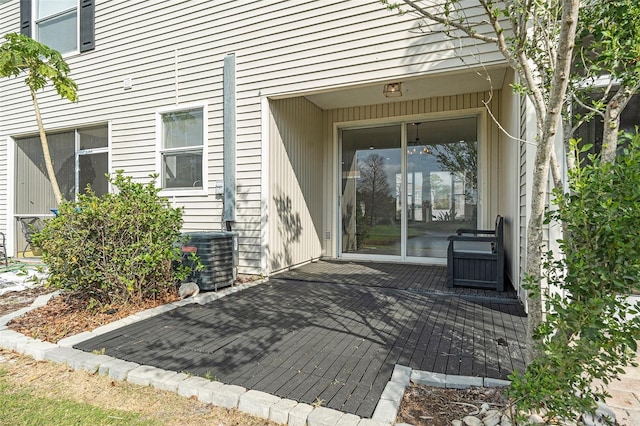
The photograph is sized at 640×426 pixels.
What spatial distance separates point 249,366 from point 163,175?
4.28m

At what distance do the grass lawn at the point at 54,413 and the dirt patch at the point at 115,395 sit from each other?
0.04 m

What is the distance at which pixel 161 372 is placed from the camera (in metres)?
2.18

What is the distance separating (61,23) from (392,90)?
6.36 m

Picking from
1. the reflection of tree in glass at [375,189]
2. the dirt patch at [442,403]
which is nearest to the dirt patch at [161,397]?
the dirt patch at [442,403]

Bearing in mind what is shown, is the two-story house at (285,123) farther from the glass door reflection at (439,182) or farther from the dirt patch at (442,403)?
the dirt patch at (442,403)

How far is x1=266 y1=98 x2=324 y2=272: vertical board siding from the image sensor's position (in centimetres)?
507

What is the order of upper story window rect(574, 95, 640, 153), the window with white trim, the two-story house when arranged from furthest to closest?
the window with white trim < the two-story house < upper story window rect(574, 95, 640, 153)

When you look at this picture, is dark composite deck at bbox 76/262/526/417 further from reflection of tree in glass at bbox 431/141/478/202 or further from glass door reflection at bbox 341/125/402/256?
reflection of tree in glass at bbox 431/141/478/202

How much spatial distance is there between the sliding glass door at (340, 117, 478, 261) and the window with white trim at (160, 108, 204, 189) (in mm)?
2512

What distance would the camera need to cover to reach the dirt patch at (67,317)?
9.53 feet

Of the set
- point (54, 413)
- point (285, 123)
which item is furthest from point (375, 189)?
point (54, 413)

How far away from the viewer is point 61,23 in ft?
21.6

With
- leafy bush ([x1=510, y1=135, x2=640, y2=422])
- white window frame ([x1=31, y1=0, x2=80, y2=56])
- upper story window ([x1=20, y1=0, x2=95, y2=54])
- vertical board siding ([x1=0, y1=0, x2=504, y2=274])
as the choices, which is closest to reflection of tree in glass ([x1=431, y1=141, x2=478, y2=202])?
vertical board siding ([x1=0, y1=0, x2=504, y2=274])

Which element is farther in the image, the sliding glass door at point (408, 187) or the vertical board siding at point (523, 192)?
the sliding glass door at point (408, 187)
